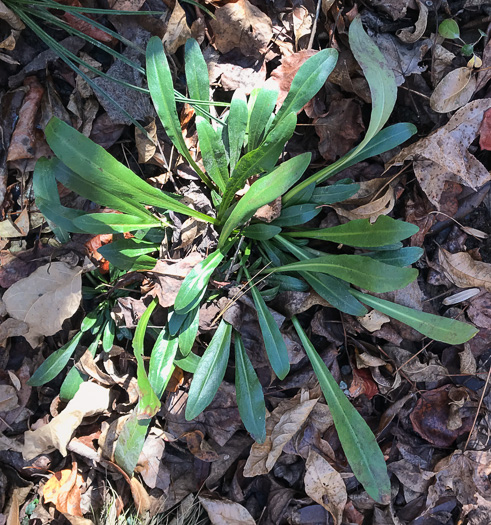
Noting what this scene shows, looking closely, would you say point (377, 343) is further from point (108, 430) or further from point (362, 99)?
point (108, 430)

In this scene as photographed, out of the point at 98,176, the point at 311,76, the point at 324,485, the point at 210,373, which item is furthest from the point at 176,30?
the point at 324,485

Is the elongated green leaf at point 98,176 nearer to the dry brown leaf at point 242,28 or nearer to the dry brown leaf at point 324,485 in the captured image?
the dry brown leaf at point 242,28

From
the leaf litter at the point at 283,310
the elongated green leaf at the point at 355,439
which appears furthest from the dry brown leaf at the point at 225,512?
the elongated green leaf at the point at 355,439

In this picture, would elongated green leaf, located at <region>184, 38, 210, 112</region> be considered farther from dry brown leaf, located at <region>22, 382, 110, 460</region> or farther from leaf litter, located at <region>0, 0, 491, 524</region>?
dry brown leaf, located at <region>22, 382, 110, 460</region>

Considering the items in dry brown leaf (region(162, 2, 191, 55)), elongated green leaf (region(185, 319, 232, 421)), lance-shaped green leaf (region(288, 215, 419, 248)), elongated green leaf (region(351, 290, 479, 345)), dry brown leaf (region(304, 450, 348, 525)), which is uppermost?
dry brown leaf (region(162, 2, 191, 55))

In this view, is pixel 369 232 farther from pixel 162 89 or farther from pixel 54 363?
pixel 54 363

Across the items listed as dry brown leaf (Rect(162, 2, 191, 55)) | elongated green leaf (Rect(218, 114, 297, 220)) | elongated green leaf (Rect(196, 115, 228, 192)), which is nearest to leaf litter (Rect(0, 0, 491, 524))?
dry brown leaf (Rect(162, 2, 191, 55))

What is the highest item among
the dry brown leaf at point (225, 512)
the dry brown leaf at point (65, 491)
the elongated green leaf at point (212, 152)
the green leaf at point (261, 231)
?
the elongated green leaf at point (212, 152)
